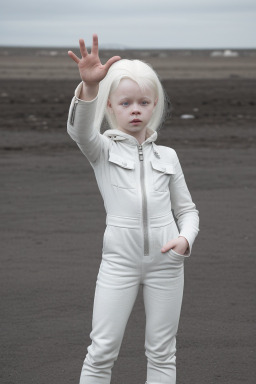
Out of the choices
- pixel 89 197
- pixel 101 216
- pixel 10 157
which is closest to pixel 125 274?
pixel 101 216

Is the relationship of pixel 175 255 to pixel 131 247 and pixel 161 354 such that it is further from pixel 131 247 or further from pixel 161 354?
pixel 161 354

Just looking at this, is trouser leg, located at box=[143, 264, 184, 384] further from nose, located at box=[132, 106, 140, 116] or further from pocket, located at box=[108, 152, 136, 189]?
nose, located at box=[132, 106, 140, 116]

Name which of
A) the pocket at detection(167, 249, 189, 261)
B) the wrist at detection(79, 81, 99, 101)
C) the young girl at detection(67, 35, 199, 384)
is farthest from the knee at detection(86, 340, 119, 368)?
the wrist at detection(79, 81, 99, 101)

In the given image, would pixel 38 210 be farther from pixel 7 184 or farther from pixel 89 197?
pixel 7 184

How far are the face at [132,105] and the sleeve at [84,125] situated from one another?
0.16 m

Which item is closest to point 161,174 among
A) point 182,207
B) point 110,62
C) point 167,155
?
point 167,155

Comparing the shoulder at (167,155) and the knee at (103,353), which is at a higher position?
the shoulder at (167,155)

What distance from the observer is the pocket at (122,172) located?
12.8 feet

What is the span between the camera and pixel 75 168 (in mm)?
13922

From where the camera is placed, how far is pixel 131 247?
385 centimetres

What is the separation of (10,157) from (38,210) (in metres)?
5.11

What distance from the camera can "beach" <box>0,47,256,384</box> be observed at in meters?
5.37

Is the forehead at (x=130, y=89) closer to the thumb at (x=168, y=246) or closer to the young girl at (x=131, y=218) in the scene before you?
the young girl at (x=131, y=218)

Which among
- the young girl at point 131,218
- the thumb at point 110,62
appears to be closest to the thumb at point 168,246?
the young girl at point 131,218
